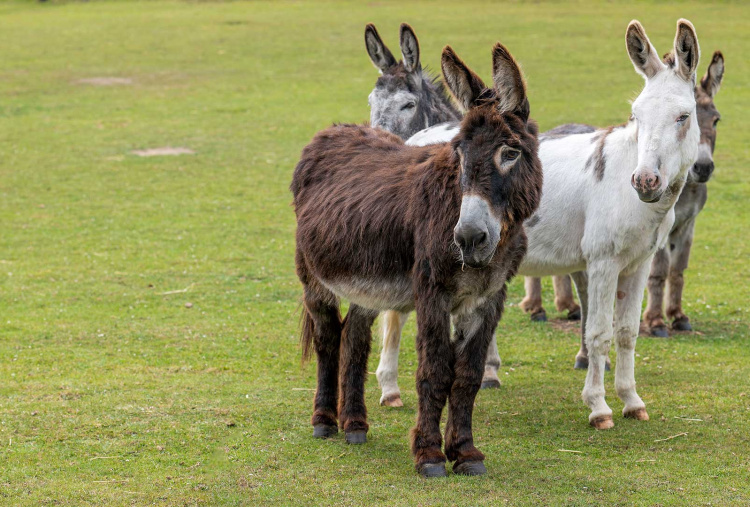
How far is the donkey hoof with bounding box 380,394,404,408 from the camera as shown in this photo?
664cm

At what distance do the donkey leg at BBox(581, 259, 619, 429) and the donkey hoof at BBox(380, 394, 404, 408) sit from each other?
135 centimetres

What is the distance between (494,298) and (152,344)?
160 inches

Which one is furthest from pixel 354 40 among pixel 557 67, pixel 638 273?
pixel 638 273

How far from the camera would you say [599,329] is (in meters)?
6.09

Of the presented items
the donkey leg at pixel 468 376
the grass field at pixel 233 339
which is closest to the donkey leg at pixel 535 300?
the grass field at pixel 233 339

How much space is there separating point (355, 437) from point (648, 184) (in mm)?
2419

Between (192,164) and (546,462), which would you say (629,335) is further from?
(192,164)

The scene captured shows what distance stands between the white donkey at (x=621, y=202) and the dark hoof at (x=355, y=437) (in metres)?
0.94

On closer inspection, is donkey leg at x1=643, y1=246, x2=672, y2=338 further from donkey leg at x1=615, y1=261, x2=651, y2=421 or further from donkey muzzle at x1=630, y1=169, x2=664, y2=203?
donkey muzzle at x1=630, y1=169, x2=664, y2=203

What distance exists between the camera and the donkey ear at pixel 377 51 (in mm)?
7602

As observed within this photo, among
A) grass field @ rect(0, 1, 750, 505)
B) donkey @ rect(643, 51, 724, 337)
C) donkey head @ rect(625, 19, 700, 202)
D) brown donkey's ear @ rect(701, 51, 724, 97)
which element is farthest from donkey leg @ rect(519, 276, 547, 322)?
donkey head @ rect(625, 19, 700, 202)

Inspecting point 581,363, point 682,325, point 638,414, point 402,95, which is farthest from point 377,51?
point 682,325

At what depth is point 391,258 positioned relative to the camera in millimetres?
5223

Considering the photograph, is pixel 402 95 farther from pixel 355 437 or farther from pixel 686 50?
pixel 355 437
